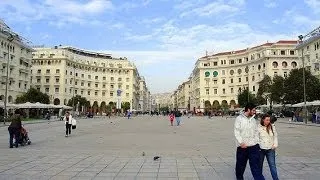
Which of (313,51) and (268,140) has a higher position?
(313,51)

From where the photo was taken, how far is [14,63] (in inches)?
3098

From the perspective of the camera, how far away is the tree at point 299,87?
62.5 meters

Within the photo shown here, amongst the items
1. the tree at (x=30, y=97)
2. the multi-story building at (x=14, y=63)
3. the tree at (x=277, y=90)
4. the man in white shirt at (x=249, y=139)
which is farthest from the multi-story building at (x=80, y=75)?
the man in white shirt at (x=249, y=139)

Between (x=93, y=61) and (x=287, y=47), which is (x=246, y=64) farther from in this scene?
(x=93, y=61)

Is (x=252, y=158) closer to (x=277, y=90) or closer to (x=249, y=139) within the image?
(x=249, y=139)

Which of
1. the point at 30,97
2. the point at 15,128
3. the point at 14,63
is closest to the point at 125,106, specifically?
the point at 14,63

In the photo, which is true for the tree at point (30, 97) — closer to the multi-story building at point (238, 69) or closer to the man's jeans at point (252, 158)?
the multi-story building at point (238, 69)

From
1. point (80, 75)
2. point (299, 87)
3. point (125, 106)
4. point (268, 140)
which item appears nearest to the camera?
point (268, 140)

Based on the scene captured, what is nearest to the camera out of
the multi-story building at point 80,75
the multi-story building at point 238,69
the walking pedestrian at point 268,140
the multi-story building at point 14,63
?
the walking pedestrian at point 268,140

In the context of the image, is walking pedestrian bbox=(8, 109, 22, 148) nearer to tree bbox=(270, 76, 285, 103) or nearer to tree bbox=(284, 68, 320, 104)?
tree bbox=(284, 68, 320, 104)

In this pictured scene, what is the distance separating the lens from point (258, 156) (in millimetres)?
8188

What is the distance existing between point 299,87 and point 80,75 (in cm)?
8160

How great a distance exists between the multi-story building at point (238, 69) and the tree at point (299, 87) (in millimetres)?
40270

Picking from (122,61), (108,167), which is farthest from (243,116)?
(122,61)
